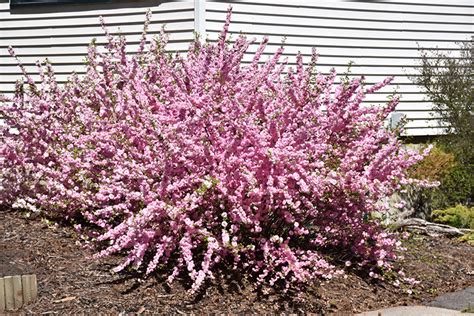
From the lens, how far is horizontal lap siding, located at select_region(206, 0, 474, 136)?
8.96m

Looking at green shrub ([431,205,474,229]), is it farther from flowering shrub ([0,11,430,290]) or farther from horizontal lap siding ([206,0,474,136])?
flowering shrub ([0,11,430,290])

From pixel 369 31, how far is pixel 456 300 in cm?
515

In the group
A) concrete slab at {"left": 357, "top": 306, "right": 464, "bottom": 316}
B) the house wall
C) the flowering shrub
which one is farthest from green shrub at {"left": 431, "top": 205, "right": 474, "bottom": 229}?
concrete slab at {"left": 357, "top": 306, "right": 464, "bottom": 316}

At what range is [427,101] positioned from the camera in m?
10.0

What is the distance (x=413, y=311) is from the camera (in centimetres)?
516

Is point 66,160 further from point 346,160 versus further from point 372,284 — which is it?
point 372,284

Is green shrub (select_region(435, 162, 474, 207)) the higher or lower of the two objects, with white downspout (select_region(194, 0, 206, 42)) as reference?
lower

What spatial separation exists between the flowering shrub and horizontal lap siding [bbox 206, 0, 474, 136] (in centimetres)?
286

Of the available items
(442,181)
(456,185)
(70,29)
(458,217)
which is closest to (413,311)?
(458,217)

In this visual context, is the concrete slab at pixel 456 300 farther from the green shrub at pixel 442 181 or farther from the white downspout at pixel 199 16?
the white downspout at pixel 199 16

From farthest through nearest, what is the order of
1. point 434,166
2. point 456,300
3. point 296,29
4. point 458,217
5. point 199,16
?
point 296,29
point 434,166
point 458,217
point 199,16
point 456,300

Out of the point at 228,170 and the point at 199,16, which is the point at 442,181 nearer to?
the point at 199,16

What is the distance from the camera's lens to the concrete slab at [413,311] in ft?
16.6

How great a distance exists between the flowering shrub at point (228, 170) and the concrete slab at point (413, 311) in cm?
41
